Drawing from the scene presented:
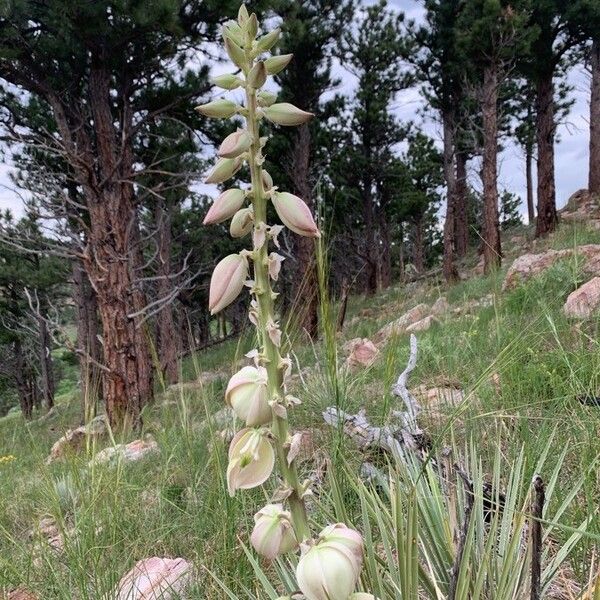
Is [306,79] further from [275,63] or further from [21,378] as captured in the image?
[21,378]

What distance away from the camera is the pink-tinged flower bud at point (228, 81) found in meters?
0.83

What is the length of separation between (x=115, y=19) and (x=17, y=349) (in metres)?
16.9

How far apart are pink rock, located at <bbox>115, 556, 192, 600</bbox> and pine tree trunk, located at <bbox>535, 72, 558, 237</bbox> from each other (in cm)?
1444

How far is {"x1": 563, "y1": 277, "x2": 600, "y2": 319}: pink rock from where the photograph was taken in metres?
3.56

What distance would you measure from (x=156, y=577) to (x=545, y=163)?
1473 centimetres

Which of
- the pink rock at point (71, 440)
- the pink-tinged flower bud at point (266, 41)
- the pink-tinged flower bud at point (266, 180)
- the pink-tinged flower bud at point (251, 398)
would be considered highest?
the pink-tinged flower bud at point (266, 41)

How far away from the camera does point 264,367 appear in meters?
0.72

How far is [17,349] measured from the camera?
20188 mm

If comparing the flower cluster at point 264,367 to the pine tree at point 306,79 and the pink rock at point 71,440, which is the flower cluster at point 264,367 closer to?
the pink rock at point 71,440

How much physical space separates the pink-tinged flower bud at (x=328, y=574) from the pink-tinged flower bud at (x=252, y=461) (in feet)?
0.39

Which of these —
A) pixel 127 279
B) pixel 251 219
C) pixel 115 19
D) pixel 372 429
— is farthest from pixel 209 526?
pixel 115 19

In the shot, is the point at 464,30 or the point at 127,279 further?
the point at 464,30

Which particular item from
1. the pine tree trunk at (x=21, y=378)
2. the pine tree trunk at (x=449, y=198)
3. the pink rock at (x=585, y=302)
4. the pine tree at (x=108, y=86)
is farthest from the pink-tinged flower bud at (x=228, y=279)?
the pine tree trunk at (x=21, y=378)

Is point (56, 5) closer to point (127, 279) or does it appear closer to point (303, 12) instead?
point (127, 279)
